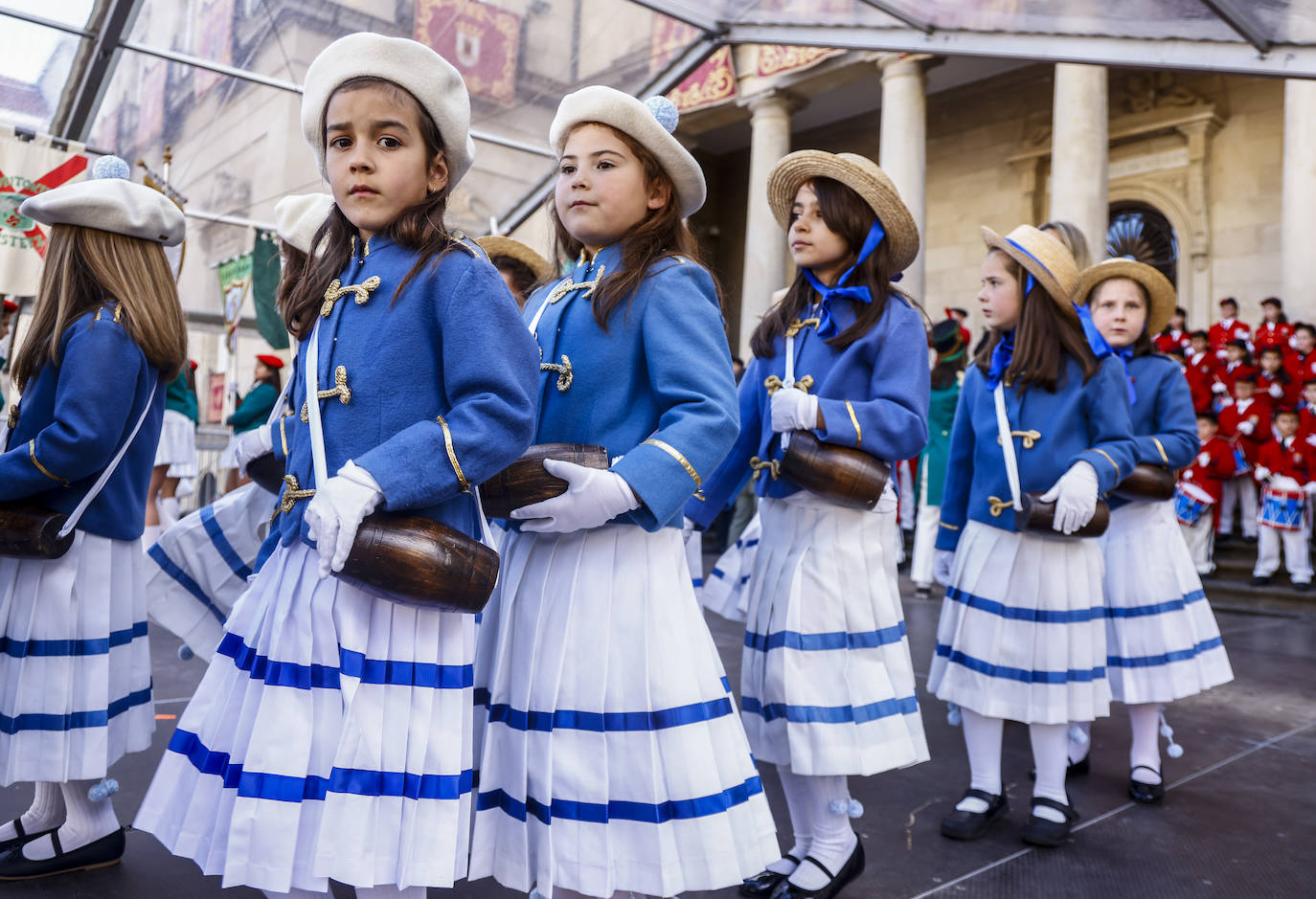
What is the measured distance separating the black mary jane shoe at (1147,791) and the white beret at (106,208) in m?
3.62

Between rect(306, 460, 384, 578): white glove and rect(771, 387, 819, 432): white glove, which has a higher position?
rect(771, 387, 819, 432): white glove

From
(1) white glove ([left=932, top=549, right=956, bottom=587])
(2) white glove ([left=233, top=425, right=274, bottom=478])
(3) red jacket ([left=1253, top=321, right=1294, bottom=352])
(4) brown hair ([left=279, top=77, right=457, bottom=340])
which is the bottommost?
(1) white glove ([left=932, top=549, right=956, bottom=587])

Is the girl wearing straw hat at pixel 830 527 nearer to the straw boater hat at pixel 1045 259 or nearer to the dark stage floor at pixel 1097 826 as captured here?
the dark stage floor at pixel 1097 826

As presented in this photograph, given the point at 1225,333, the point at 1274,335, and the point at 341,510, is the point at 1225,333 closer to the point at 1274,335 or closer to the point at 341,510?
the point at 1274,335

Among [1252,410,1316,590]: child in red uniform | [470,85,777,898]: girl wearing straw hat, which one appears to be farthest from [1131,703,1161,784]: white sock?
[1252,410,1316,590]: child in red uniform

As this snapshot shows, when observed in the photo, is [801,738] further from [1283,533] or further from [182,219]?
[1283,533]

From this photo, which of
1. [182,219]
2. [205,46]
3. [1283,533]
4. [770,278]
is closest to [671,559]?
[182,219]

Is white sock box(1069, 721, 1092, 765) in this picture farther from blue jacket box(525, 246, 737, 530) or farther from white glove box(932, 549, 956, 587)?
blue jacket box(525, 246, 737, 530)

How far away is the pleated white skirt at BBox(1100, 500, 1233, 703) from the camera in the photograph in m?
3.63

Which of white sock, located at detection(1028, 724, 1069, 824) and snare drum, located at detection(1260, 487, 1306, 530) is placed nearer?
white sock, located at detection(1028, 724, 1069, 824)

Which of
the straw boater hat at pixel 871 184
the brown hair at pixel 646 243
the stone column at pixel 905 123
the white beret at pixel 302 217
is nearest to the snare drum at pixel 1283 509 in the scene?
the stone column at pixel 905 123

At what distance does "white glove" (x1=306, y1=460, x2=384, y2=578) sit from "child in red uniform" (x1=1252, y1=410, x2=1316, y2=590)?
9191 mm

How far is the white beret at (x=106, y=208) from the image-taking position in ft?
8.37

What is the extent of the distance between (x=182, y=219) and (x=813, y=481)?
1891 millimetres
